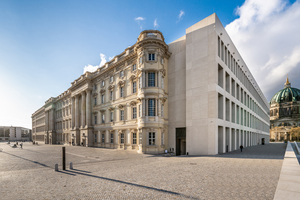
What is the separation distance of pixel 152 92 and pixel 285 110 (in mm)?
125204

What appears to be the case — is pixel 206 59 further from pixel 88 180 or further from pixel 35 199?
pixel 35 199

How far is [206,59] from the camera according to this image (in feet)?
80.7

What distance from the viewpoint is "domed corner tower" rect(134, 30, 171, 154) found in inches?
1013

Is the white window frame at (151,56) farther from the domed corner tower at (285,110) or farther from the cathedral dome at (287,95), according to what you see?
the cathedral dome at (287,95)

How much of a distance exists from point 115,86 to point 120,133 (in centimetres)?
1000

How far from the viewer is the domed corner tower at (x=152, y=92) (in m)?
25.7

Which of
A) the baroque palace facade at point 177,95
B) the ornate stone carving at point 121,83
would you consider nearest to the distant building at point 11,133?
the baroque palace facade at point 177,95

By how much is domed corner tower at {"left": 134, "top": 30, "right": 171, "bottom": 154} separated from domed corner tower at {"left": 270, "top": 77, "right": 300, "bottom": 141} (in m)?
97.1

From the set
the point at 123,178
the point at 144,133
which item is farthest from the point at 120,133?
the point at 123,178

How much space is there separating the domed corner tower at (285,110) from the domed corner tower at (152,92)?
97053 millimetres

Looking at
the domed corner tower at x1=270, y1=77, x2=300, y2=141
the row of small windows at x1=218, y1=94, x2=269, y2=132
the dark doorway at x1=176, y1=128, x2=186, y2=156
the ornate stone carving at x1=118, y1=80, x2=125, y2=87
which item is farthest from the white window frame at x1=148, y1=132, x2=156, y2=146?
the domed corner tower at x1=270, y1=77, x2=300, y2=141

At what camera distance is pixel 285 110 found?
112 m

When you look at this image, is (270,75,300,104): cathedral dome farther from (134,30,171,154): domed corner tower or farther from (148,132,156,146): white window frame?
(148,132,156,146): white window frame

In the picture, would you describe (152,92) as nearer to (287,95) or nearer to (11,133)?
(287,95)
